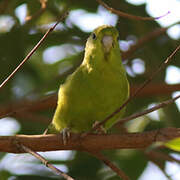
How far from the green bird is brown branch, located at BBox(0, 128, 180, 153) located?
0.52 meters

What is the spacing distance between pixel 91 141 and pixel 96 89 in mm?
655

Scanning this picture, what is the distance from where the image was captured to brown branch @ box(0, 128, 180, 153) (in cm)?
223

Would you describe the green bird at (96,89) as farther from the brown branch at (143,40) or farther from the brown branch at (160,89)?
the brown branch at (143,40)

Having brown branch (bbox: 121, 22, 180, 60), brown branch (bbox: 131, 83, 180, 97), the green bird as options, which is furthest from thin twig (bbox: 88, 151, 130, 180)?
brown branch (bbox: 121, 22, 180, 60)

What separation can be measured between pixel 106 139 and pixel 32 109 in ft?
4.76

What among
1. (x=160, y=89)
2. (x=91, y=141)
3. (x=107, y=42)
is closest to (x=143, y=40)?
(x=160, y=89)

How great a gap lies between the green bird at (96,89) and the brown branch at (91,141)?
522 mm

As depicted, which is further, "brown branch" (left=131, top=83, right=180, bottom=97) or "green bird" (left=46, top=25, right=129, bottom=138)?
"brown branch" (left=131, top=83, right=180, bottom=97)

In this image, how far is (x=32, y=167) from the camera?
11.9 ft

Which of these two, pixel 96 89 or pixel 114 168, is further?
pixel 96 89

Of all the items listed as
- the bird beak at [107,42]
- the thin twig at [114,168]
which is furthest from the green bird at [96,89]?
the thin twig at [114,168]

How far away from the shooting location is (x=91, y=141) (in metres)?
2.38

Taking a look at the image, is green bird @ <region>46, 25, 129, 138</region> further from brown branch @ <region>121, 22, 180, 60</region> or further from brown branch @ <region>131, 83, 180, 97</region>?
brown branch @ <region>121, 22, 180, 60</region>

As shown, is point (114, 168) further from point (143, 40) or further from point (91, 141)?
point (143, 40)
